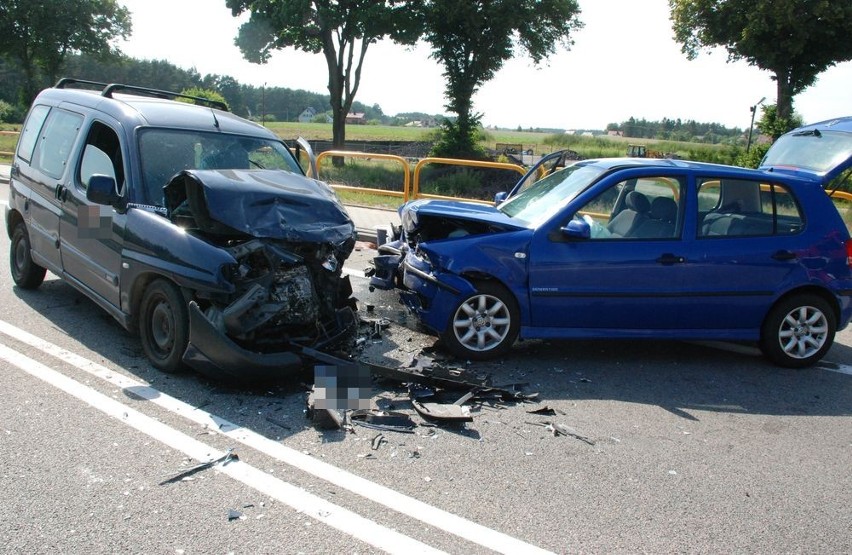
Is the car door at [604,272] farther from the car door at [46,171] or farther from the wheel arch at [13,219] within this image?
the wheel arch at [13,219]

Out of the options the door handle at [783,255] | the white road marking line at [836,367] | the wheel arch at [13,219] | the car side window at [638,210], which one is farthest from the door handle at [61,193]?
the white road marking line at [836,367]

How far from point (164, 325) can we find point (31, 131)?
3.48 metres

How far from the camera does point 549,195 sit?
6.68 meters

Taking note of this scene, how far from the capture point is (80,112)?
6.63m

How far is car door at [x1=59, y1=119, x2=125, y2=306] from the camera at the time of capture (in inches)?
225

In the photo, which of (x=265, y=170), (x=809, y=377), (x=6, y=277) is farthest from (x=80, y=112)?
(x=809, y=377)

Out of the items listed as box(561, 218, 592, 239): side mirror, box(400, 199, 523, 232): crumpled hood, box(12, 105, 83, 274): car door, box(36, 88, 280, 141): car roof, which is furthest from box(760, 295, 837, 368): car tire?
box(12, 105, 83, 274): car door

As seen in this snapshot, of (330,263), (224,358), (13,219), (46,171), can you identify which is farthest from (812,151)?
(13,219)

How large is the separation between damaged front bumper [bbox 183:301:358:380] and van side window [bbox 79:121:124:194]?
65.3 inches

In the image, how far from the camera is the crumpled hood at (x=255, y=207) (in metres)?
5.18

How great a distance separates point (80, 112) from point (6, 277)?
2.56 meters

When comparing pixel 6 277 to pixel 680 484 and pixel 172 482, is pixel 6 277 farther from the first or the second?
pixel 680 484

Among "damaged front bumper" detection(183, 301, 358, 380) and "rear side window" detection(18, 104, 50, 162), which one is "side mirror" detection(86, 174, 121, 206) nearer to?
"damaged front bumper" detection(183, 301, 358, 380)

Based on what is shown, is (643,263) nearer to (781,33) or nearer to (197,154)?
(197,154)
